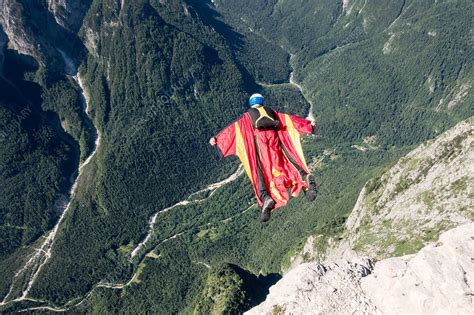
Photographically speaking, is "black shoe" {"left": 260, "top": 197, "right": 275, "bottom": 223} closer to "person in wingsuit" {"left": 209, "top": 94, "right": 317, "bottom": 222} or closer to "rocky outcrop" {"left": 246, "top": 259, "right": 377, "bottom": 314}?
"person in wingsuit" {"left": 209, "top": 94, "right": 317, "bottom": 222}

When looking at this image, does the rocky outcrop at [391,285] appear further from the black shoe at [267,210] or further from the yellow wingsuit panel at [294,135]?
the yellow wingsuit panel at [294,135]

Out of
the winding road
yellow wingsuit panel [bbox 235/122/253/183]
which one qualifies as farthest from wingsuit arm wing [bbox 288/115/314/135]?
the winding road

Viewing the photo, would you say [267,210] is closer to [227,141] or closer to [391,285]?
[227,141]

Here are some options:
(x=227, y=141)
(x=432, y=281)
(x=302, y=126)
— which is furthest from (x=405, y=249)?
(x=227, y=141)

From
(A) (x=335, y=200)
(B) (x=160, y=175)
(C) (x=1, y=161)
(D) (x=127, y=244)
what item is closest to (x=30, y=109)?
(C) (x=1, y=161)

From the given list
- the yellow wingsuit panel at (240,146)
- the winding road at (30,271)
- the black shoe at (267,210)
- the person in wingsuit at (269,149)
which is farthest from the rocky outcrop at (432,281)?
the winding road at (30,271)

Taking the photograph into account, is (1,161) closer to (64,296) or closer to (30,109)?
(30,109)
